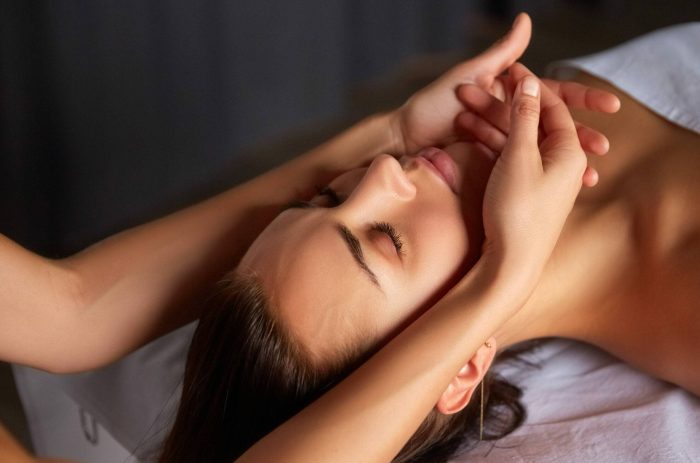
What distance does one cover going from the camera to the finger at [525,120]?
1.11 m

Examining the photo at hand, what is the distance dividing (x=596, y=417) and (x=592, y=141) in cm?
38

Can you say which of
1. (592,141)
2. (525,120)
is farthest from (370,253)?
(592,141)

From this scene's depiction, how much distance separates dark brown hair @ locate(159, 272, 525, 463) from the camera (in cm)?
107

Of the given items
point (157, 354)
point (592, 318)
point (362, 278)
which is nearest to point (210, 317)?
point (362, 278)

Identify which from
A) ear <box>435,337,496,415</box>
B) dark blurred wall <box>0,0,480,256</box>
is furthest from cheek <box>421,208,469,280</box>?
dark blurred wall <box>0,0,480,256</box>

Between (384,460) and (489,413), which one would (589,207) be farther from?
(384,460)

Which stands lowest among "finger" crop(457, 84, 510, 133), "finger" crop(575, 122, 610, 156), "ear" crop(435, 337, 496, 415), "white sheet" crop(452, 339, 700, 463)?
"white sheet" crop(452, 339, 700, 463)

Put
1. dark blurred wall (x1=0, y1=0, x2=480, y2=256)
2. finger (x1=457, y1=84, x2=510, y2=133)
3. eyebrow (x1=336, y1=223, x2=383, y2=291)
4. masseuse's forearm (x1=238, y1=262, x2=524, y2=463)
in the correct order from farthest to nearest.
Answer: dark blurred wall (x1=0, y1=0, x2=480, y2=256) → finger (x1=457, y1=84, x2=510, y2=133) → eyebrow (x1=336, y1=223, x2=383, y2=291) → masseuse's forearm (x1=238, y1=262, x2=524, y2=463)

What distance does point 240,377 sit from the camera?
1.08 meters

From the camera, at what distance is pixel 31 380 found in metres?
1.49

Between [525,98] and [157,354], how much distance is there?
2.27ft

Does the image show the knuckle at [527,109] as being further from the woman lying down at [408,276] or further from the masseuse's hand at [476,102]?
the masseuse's hand at [476,102]

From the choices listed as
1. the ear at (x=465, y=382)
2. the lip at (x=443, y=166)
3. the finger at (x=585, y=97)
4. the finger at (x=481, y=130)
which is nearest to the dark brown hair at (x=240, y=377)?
the ear at (x=465, y=382)

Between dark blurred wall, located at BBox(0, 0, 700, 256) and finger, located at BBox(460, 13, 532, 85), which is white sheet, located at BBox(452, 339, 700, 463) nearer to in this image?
finger, located at BBox(460, 13, 532, 85)
